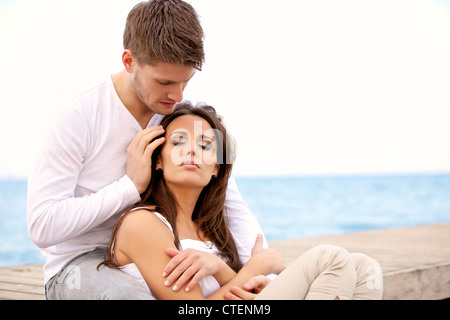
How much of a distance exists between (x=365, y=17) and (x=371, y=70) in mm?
2871

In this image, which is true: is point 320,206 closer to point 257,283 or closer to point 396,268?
point 396,268

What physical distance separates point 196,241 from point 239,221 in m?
0.39

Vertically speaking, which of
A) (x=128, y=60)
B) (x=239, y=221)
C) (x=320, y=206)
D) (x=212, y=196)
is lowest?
(x=320, y=206)

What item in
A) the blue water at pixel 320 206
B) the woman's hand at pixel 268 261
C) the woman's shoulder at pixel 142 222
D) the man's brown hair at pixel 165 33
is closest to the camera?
the woman's shoulder at pixel 142 222


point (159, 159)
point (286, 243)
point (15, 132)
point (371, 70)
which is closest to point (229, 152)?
point (159, 159)

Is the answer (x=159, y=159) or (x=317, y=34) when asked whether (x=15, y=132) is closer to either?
(x=159, y=159)

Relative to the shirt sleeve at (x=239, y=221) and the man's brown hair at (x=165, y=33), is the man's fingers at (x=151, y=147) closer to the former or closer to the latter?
the man's brown hair at (x=165, y=33)

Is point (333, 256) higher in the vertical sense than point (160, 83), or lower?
lower

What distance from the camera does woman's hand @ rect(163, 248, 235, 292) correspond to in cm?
186

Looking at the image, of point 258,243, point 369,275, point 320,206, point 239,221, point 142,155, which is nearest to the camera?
point 369,275

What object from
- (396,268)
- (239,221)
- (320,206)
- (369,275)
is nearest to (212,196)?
(239,221)

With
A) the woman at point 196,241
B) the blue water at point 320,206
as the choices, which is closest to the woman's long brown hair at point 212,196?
the woman at point 196,241

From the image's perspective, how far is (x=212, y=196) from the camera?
2.42 m

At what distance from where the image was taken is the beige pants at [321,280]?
1.87 meters
